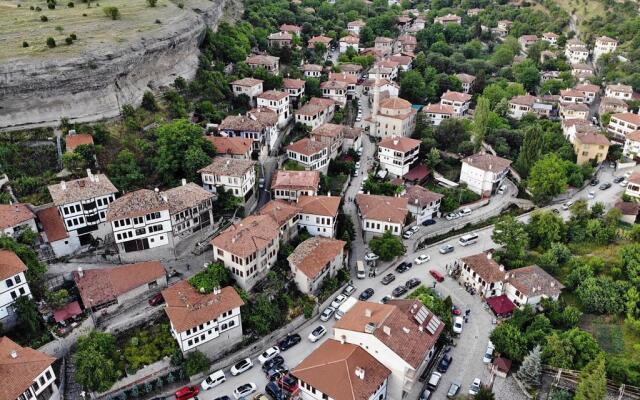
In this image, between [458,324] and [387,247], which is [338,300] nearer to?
[387,247]

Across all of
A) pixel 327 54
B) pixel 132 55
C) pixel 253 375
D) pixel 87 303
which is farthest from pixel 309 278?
pixel 327 54

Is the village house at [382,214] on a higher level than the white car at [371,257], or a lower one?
higher

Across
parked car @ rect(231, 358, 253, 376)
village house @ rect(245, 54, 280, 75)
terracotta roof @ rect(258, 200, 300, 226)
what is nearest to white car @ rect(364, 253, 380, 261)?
terracotta roof @ rect(258, 200, 300, 226)

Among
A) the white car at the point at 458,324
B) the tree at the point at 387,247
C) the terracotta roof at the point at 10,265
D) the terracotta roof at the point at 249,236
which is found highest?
the terracotta roof at the point at 10,265

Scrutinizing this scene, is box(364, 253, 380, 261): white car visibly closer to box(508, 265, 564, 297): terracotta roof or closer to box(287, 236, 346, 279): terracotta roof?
box(287, 236, 346, 279): terracotta roof

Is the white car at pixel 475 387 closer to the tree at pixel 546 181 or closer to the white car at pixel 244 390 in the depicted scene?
the white car at pixel 244 390

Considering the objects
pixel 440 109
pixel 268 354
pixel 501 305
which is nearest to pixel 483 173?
pixel 501 305

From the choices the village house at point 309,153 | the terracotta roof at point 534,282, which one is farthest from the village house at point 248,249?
the terracotta roof at point 534,282

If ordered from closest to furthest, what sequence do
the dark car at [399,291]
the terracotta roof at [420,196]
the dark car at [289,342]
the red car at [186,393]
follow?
1. the red car at [186,393]
2. the dark car at [289,342]
3. the dark car at [399,291]
4. the terracotta roof at [420,196]
